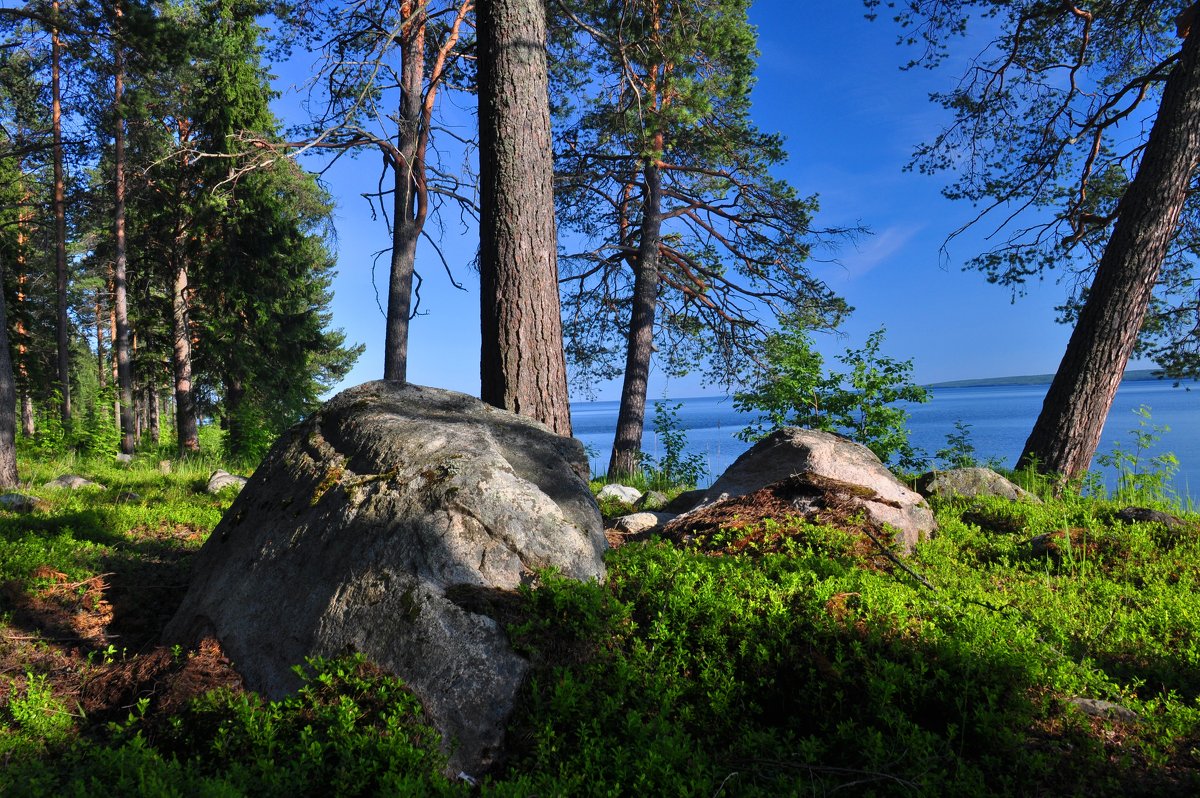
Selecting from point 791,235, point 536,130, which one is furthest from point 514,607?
point 791,235

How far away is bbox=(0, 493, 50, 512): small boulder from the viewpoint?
6.78 meters

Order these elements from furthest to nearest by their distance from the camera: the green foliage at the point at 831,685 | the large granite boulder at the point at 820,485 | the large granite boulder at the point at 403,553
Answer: the large granite boulder at the point at 820,485 → the large granite boulder at the point at 403,553 → the green foliage at the point at 831,685

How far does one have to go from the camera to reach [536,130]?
19.7ft

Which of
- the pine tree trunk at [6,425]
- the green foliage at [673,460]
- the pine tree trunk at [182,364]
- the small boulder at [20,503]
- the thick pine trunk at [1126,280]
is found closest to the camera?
the small boulder at [20,503]

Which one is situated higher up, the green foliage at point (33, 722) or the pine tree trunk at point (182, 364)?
the pine tree trunk at point (182, 364)

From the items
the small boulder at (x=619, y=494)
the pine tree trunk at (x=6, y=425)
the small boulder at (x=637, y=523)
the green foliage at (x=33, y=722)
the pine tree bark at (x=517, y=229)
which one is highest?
the pine tree bark at (x=517, y=229)

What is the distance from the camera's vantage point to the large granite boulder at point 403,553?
9.22 ft

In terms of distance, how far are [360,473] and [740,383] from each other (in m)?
12.1

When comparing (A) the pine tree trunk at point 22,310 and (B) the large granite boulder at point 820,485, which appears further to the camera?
(A) the pine tree trunk at point 22,310

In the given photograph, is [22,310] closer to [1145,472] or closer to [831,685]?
[831,685]

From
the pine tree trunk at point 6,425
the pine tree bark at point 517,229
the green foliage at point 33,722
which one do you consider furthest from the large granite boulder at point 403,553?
the pine tree trunk at point 6,425

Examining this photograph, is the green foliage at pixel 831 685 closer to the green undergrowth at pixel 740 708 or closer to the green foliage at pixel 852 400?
the green undergrowth at pixel 740 708

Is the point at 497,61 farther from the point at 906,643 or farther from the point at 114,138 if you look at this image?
the point at 114,138

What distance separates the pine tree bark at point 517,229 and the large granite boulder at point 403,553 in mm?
1323
